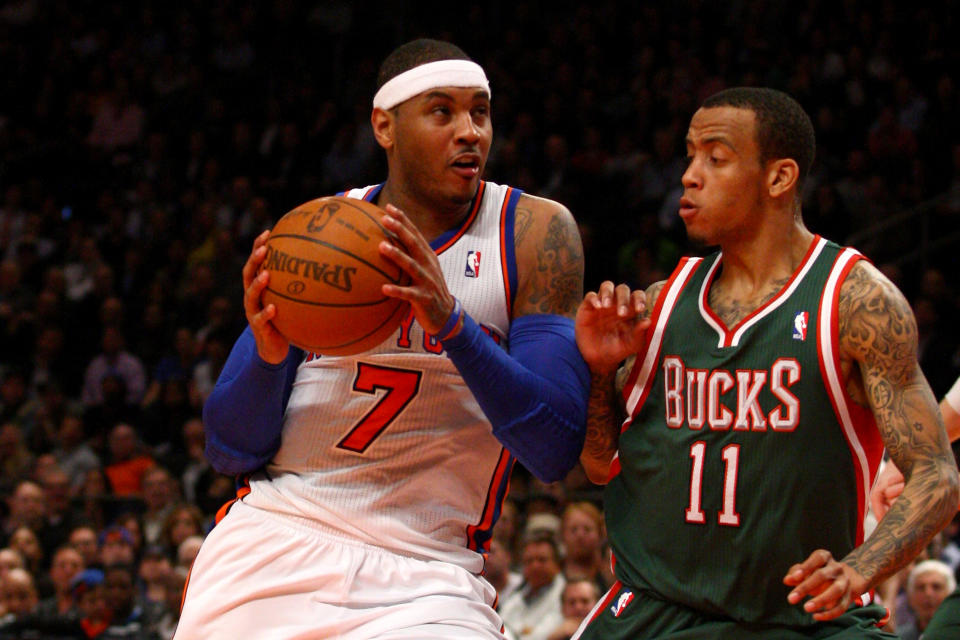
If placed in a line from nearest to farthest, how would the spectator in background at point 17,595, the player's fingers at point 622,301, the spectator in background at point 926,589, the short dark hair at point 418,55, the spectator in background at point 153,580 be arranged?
the player's fingers at point 622,301
the short dark hair at point 418,55
the spectator in background at point 926,589
the spectator in background at point 153,580
the spectator in background at point 17,595

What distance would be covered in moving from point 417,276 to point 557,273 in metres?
0.60

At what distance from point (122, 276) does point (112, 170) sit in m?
1.68

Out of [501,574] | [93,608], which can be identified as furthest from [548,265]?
[93,608]

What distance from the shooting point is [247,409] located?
11.4ft

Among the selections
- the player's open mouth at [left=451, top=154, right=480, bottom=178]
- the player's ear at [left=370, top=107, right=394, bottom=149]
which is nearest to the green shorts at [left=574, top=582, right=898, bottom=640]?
the player's open mouth at [left=451, top=154, right=480, bottom=178]

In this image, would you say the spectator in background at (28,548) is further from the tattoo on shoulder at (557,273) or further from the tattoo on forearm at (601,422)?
the tattoo on shoulder at (557,273)

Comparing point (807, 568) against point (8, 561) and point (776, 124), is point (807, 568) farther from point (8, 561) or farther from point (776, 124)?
point (8, 561)

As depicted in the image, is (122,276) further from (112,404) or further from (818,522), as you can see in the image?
(818,522)

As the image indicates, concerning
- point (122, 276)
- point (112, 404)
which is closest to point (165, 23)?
point (122, 276)

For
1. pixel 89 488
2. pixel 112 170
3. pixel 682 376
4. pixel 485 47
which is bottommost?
pixel 89 488

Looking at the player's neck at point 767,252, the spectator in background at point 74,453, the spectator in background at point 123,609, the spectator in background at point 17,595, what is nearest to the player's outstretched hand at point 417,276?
the player's neck at point 767,252

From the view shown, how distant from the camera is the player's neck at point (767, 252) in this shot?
3447 millimetres

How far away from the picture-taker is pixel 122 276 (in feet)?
42.1

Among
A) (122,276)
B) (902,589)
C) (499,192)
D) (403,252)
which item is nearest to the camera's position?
(403,252)
